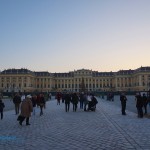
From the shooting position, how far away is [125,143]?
878 cm

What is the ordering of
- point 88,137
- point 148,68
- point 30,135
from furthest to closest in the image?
point 148,68 → point 30,135 → point 88,137

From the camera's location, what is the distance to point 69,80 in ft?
529

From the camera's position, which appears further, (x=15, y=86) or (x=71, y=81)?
(x=71, y=81)

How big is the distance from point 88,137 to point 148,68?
135 m

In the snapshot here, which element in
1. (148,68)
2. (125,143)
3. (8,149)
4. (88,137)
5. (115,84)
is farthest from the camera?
(115,84)

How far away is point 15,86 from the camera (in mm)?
144375

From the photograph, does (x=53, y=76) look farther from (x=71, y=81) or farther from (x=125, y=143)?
(x=125, y=143)

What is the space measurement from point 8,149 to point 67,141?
1.90 meters

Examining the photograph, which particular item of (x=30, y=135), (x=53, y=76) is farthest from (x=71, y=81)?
(x=30, y=135)

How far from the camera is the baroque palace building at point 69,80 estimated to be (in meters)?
146

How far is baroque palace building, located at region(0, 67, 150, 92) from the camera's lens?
145500 mm

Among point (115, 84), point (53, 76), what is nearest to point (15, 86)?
point (53, 76)

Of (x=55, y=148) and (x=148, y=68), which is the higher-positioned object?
(x=148, y=68)

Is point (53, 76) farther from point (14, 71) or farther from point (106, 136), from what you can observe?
A: point (106, 136)
